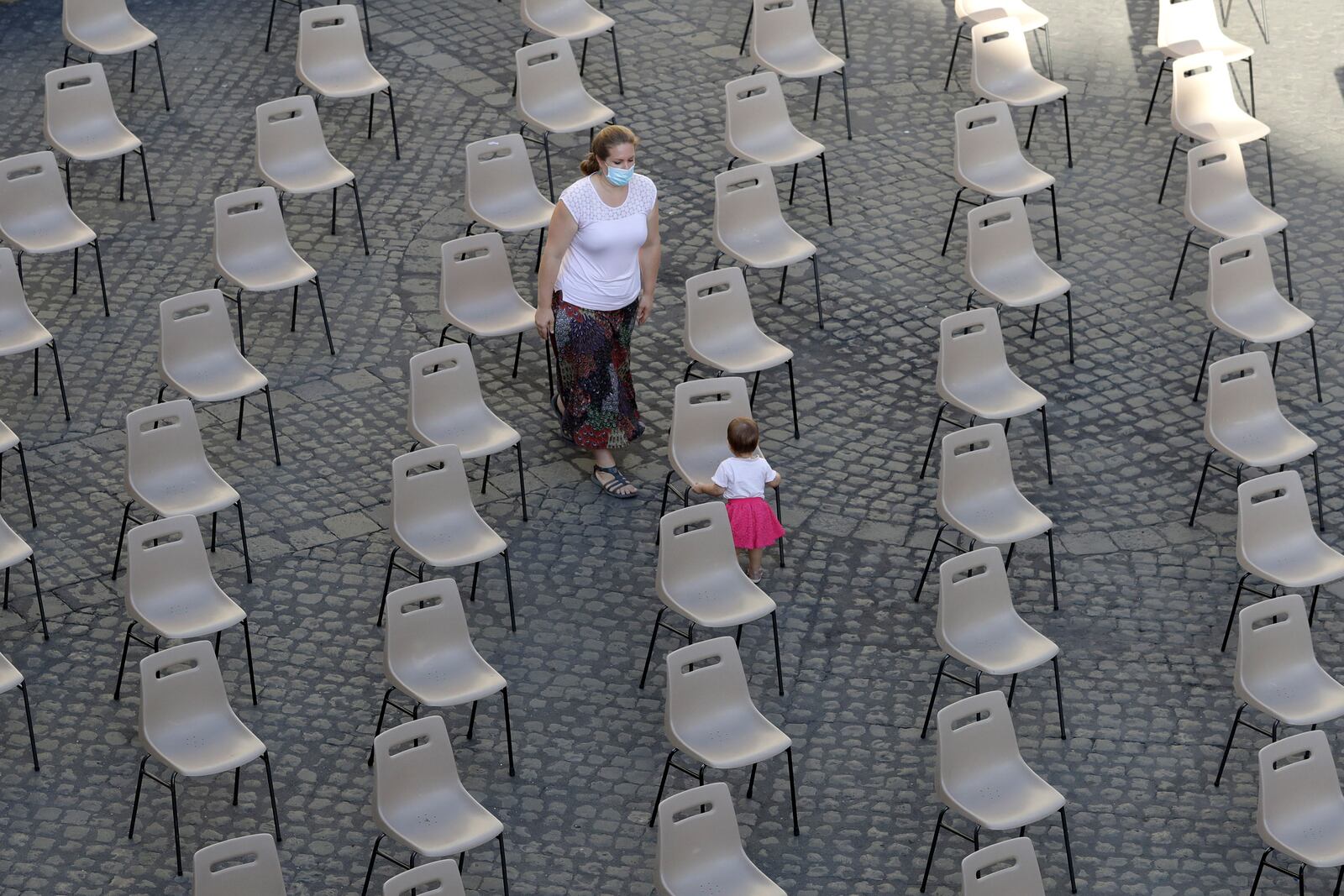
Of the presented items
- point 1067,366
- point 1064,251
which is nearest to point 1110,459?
point 1067,366

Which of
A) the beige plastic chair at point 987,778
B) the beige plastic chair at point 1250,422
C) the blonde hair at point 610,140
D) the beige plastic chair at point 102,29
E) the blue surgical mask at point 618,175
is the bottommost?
the beige plastic chair at point 987,778

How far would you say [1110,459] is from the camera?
12.6 metres

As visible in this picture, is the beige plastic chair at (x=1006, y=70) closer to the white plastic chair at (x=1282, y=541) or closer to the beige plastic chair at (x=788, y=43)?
the beige plastic chair at (x=788, y=43)

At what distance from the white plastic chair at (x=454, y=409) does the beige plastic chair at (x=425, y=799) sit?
8.21ft

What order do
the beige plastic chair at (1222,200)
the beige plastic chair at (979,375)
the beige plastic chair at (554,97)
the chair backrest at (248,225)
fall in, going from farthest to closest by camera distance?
the beige plastic chair at (554,97) < the beige plastic chair at (1222,200) < the chair backrest at (248,225) < the beige plastic chair at (979,375)

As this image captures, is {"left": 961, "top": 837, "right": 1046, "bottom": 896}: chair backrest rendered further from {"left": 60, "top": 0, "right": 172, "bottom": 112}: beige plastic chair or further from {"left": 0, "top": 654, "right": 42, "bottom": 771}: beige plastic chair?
{"left": 60, "top": 0, "right": 172, "bottom": 112}: beige plastic chair

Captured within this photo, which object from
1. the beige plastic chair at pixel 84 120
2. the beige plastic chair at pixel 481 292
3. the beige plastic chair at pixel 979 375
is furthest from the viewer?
the beige plastic chair at pixel 84 120

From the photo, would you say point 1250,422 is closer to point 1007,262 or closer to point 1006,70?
point 1007,262

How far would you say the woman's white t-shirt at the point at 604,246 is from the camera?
38.2 ft

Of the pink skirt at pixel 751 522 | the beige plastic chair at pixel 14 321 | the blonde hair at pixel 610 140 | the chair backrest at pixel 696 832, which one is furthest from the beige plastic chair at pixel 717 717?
the beige plastic chair at pixel 14 321

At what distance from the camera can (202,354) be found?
1216 cm

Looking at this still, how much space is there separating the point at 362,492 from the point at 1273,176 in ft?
23.7

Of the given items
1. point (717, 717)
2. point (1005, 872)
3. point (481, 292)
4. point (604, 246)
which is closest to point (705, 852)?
point (717, 717)

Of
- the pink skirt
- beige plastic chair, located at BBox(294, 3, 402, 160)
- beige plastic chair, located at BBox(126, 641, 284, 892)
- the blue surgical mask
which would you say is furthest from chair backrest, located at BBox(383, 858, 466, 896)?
beige plastic chair, located at BBox(294, 3, 402, 160)
